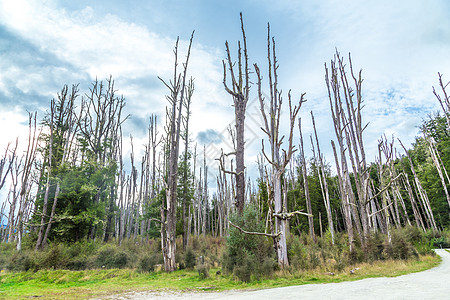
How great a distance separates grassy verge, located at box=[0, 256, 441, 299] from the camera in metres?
6.78

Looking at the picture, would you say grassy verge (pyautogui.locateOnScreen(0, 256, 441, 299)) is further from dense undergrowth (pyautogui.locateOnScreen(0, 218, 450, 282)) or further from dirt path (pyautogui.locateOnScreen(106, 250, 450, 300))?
dirt path (pyautogui.locateOnScreen(106, 250, 450, 300))

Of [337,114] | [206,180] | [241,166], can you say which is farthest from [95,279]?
[206,180]

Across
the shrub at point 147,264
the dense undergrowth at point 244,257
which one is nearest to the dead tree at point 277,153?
the dense undergrowth at point 244,257

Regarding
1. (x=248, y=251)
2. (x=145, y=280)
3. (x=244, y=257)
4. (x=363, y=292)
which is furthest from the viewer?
(x=145, y=280)

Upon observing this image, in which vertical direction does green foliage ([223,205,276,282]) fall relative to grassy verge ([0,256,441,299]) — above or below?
above

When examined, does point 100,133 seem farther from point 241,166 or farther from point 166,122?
point 241,166

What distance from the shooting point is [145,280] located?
9305mm

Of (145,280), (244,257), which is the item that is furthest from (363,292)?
(145,280)

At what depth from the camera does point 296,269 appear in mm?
8227

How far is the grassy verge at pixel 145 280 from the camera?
6.78 metres

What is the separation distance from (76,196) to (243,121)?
34.5 feet

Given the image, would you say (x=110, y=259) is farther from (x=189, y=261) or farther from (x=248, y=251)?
(x=248, y=251)

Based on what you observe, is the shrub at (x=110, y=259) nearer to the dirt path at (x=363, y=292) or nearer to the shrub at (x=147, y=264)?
the shrub at (x=147, y=264)

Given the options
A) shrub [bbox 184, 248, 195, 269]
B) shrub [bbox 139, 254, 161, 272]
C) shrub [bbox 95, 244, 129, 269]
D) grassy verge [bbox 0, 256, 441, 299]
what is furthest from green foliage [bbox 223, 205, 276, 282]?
shrub [bbox 95, 244, 129, 269]
